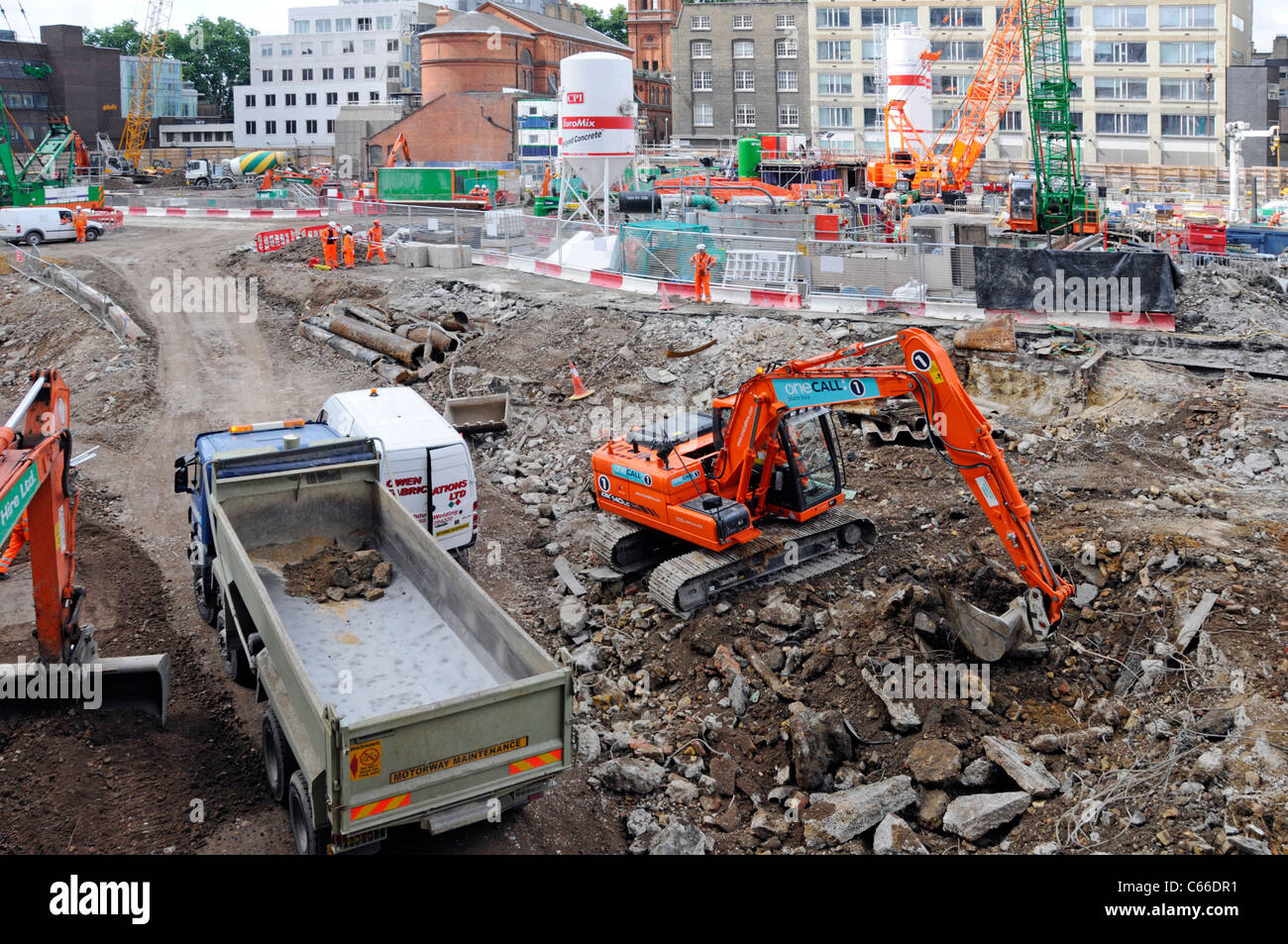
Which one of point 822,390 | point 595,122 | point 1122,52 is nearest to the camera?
point 822,390

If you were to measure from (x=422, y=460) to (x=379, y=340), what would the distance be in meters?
13.0

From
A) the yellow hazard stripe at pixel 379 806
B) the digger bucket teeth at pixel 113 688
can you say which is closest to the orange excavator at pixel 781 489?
the digger bucket teeth at pixel 113 688

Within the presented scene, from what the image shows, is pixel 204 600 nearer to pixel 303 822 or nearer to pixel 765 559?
pixel 303 822

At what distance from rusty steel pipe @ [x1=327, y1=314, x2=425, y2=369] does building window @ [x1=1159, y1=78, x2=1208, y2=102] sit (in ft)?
205

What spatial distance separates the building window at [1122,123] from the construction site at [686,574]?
5034 centimetres

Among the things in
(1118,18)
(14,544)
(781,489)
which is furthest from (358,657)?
(1118,18)

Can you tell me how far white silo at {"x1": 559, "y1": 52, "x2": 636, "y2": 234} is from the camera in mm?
34938

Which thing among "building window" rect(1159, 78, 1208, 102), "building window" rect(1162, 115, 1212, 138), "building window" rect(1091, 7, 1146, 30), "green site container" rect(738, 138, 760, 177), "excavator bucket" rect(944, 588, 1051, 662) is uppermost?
"building window" rect(1091, 7, 1146, 30)

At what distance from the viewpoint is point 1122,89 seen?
7288 cm

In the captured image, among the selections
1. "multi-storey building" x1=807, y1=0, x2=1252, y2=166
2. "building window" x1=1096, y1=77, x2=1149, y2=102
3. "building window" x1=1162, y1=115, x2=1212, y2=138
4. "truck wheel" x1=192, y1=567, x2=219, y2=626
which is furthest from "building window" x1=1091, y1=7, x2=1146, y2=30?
"truck wheel" x1=192, y1=567, x2=219, y2=626

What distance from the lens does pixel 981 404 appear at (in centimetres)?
2081

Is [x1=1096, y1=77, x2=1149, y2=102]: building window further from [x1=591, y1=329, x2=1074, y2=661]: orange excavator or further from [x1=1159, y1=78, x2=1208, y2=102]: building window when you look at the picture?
[x1=591, y1=329, x2=1074, y2=661]: orange excavator

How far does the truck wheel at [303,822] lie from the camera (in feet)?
28.8

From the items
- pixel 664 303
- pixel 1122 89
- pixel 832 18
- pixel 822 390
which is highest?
pixel 832 18
